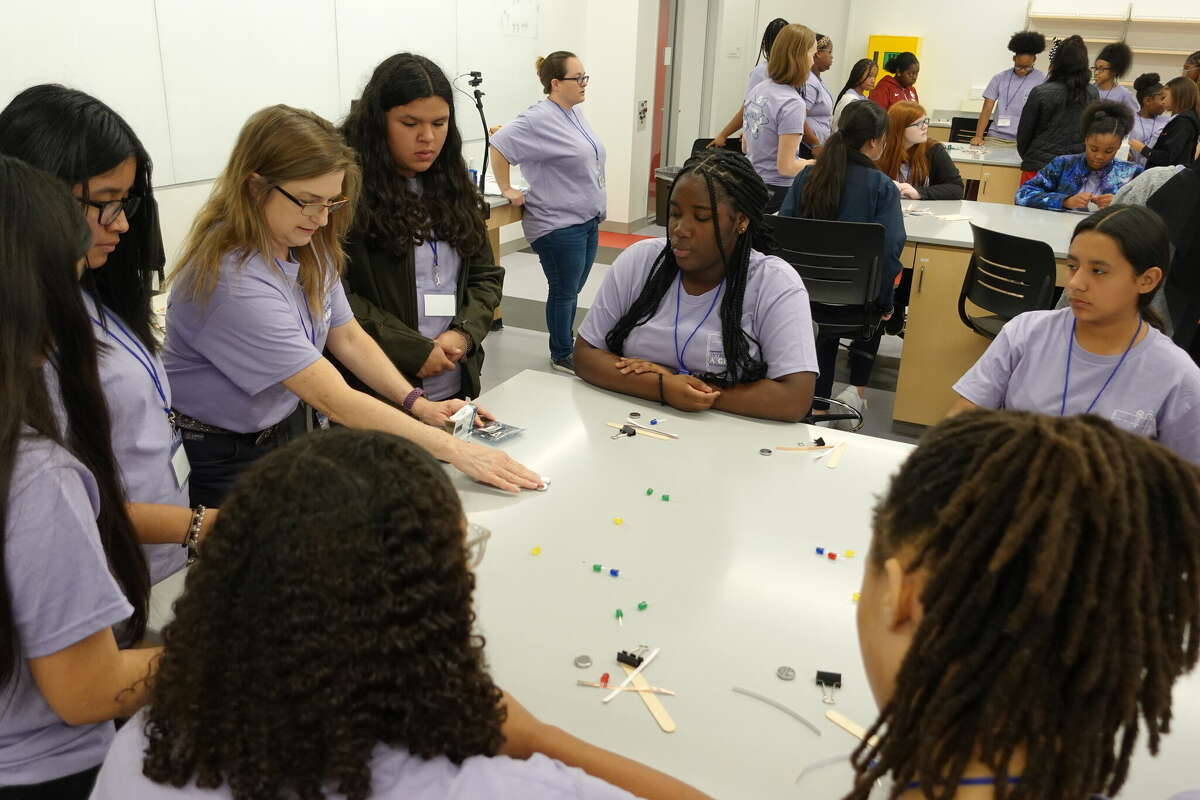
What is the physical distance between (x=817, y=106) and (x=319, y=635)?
5.50 meters

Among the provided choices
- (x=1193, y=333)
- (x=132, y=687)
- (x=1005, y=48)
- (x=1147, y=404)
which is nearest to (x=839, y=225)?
(x=1193, y=333)

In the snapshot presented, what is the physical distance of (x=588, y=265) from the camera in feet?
16.0

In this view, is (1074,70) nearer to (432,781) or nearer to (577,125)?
(577,125)

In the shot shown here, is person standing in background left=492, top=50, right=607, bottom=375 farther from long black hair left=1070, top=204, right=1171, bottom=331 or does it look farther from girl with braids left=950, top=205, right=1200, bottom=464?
long black hair left=1070, top=204, right=1171, bottom=331

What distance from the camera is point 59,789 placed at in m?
1.08

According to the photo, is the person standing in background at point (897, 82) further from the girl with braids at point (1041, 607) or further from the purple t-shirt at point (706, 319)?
the girl with braids at point (1041, 607)

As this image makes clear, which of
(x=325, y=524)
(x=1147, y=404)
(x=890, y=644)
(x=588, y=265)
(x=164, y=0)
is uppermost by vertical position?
(x=164, y=0)

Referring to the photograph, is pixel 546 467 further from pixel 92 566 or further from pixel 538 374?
pixel 92 566

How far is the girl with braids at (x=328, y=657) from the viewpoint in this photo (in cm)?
74

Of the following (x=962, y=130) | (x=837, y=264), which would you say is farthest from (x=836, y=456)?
(x=962, y=130)

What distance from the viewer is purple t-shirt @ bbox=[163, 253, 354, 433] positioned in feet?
5.60

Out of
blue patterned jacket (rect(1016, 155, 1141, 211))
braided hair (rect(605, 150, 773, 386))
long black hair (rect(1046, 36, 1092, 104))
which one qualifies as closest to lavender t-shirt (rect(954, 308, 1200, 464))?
braided hair (rect(605, 150, 773, 386))

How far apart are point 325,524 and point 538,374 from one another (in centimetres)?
159

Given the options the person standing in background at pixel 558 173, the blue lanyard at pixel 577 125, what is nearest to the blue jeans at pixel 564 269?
the person standing in background at pixel 558 173
